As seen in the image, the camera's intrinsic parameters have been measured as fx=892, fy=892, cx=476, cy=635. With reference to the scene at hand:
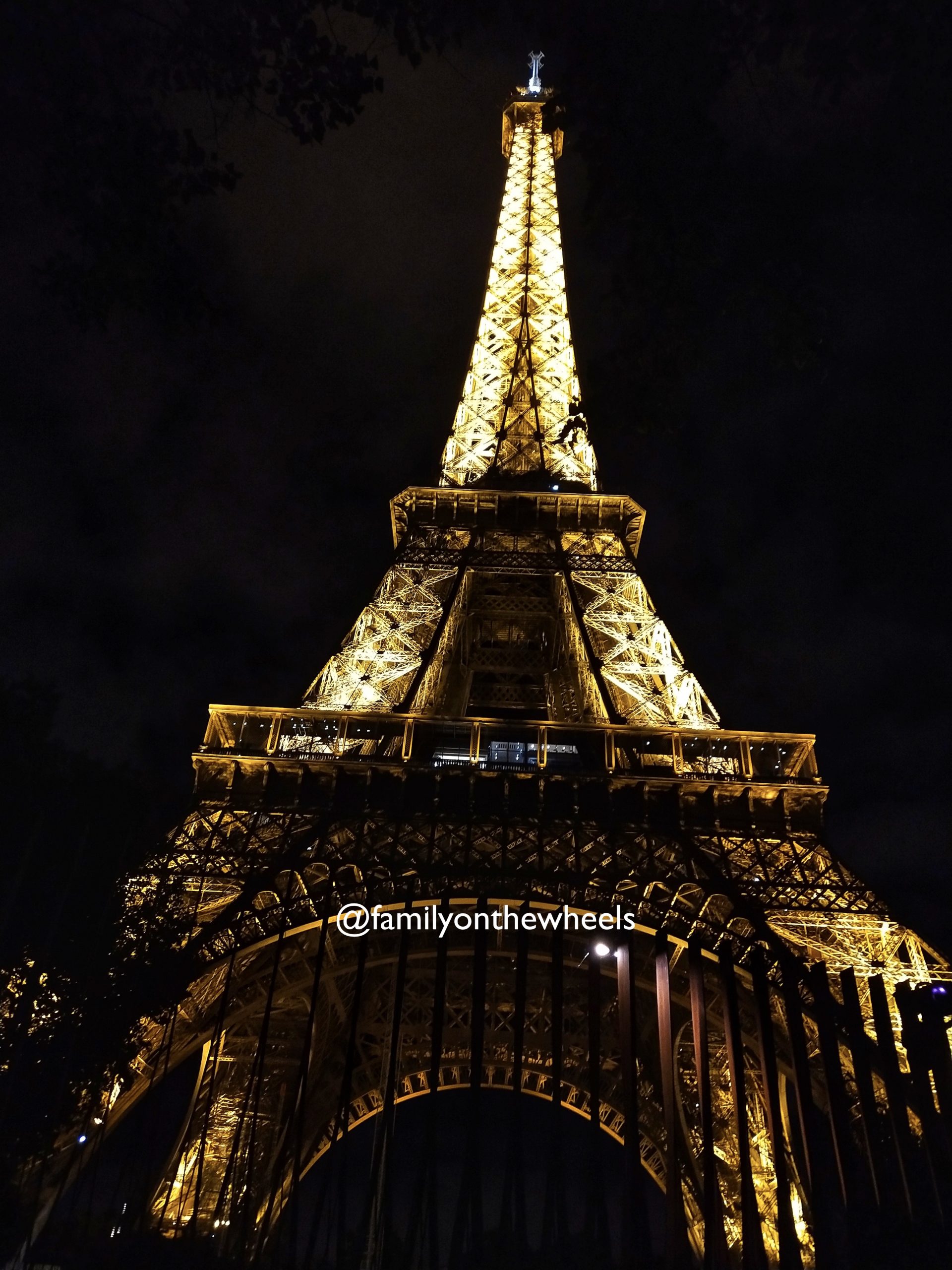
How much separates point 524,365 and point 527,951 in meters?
25.4

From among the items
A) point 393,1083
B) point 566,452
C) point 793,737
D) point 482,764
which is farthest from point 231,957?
point 566,452

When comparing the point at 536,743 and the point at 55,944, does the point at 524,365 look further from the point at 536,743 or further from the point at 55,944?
the point at 55,944

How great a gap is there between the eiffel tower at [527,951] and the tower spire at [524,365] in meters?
0.45

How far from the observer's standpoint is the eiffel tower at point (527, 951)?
418 inches

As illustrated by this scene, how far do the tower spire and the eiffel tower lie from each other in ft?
1.48

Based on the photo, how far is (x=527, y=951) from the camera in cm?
1413

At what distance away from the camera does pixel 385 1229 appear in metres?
9.57

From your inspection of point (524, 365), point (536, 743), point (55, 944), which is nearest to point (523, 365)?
point (524, 365)

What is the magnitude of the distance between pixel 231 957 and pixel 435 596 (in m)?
13.0

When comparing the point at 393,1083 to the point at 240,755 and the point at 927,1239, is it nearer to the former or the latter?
the point at 927,1239

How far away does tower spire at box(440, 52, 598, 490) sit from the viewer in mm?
30500
